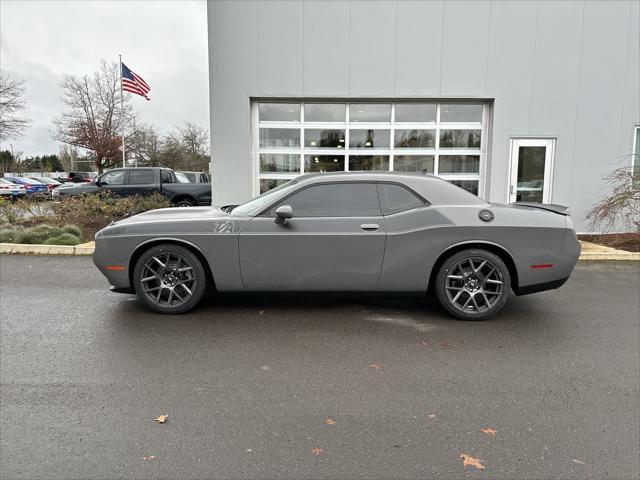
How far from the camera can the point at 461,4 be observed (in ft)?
34.1

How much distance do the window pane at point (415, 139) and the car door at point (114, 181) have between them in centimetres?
815

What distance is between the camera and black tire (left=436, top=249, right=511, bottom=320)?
4.77 metres

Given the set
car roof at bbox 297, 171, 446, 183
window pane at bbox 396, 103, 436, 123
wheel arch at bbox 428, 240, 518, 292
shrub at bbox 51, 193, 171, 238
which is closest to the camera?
wheel arch at bbox 428, 240, 518, 292

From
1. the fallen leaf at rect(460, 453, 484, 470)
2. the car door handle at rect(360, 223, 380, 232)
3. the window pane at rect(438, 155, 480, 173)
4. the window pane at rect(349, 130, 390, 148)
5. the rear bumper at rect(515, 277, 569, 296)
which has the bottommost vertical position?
the fallen leaf at rect(460, 453, 484, 470)

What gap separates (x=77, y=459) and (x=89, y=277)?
15.6 feet

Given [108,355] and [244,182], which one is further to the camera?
[244,182]

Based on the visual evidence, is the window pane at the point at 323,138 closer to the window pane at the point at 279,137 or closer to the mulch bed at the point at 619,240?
the window pane at the point at 279,137

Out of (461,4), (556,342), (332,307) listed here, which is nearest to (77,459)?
(332,307)

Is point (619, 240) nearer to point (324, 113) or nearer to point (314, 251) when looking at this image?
point (324, 113)

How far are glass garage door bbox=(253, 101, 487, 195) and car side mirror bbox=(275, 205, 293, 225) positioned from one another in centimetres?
670

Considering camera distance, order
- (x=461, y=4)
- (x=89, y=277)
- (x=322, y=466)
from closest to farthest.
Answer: (x=322, y=466)
(x=89, y=277)
(x=461, y=4)

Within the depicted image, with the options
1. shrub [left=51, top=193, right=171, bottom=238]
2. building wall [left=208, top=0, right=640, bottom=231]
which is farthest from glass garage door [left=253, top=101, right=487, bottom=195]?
shrub [left=51, top=193, right=171, bottom=238]

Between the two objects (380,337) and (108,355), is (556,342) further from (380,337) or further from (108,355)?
(108,355)

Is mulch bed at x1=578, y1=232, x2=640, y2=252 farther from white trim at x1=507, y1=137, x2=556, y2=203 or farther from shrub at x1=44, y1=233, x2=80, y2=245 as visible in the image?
shrub at x1=44, y1=233, x2=80, y2=245
